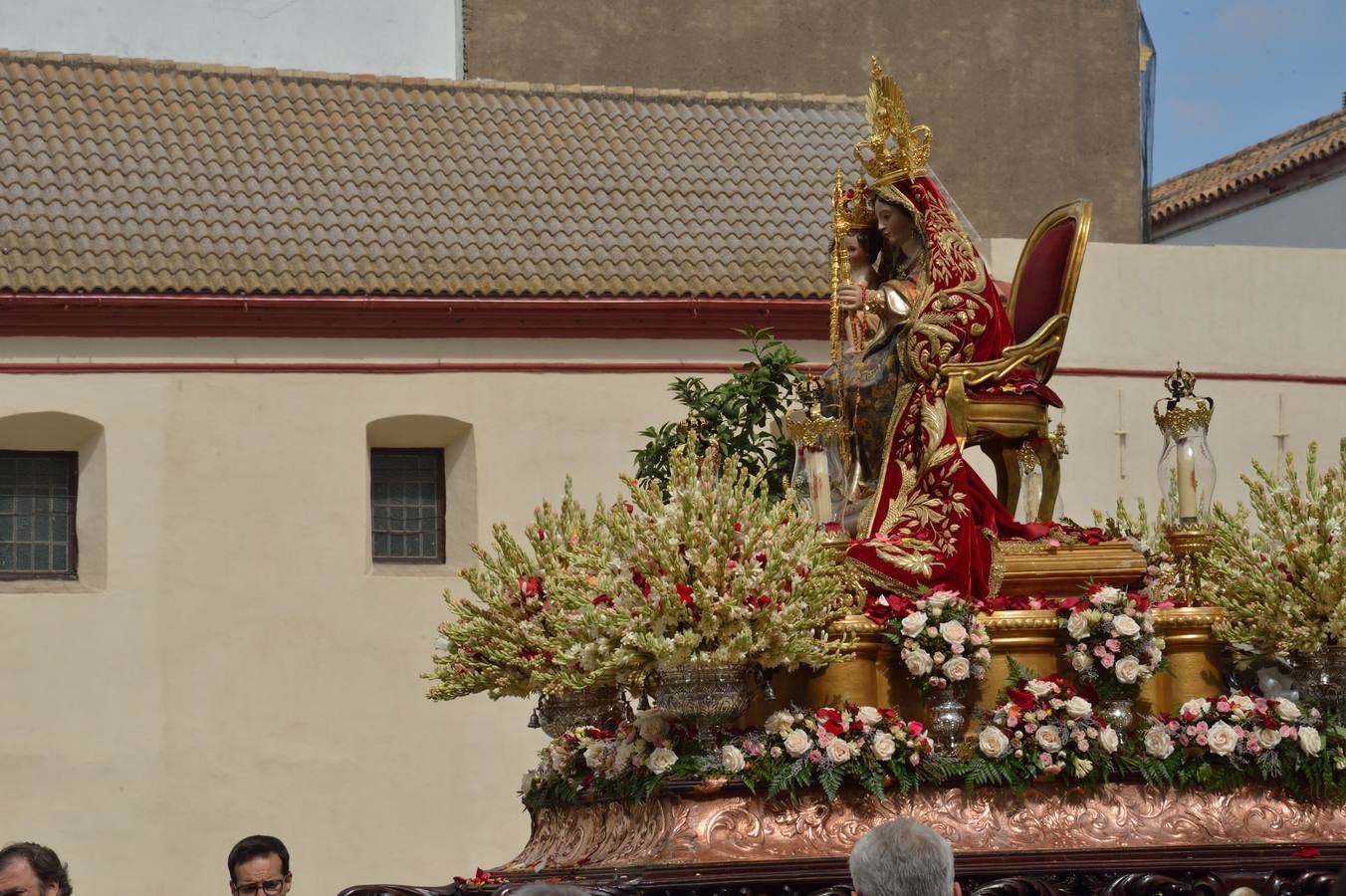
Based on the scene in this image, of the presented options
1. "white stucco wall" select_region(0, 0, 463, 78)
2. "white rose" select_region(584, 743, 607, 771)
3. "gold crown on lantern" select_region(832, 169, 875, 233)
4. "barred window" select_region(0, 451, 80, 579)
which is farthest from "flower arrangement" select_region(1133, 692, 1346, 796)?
"white stucco wall" select_region(0, 0, 463, 78)

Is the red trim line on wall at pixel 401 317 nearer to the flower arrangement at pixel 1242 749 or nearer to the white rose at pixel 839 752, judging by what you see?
the flower arrangement at pixel 1242 749

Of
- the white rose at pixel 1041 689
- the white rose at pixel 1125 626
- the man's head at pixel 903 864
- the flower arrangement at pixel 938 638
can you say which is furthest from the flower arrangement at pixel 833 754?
the man's head at pixel 903 864

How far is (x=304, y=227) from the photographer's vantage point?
1941 cm

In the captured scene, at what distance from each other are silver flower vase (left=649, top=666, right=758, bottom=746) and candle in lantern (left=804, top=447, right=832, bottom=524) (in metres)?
1.22

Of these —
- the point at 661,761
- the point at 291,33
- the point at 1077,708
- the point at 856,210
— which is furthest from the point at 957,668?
the point at 291,33

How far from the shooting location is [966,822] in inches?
364

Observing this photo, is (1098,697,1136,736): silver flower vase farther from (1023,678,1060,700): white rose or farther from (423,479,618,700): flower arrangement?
(423,479,618,700): flower arrangement

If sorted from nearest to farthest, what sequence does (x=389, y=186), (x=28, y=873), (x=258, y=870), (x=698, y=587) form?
(x=28, y=873)
(x=258, y=870)
(x=698, y=587)
(x=389, y=186)

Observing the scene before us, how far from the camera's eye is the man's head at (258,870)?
7738 millimetres

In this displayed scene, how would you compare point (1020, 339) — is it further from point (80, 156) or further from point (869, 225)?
point (80, 156)

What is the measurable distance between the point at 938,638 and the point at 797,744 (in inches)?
30.0

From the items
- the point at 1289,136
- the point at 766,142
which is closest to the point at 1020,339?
the point at 766,142

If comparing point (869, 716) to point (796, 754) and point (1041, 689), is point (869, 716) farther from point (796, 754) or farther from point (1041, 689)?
point (1041, 689)

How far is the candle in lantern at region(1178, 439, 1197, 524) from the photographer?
1013 centimetres
